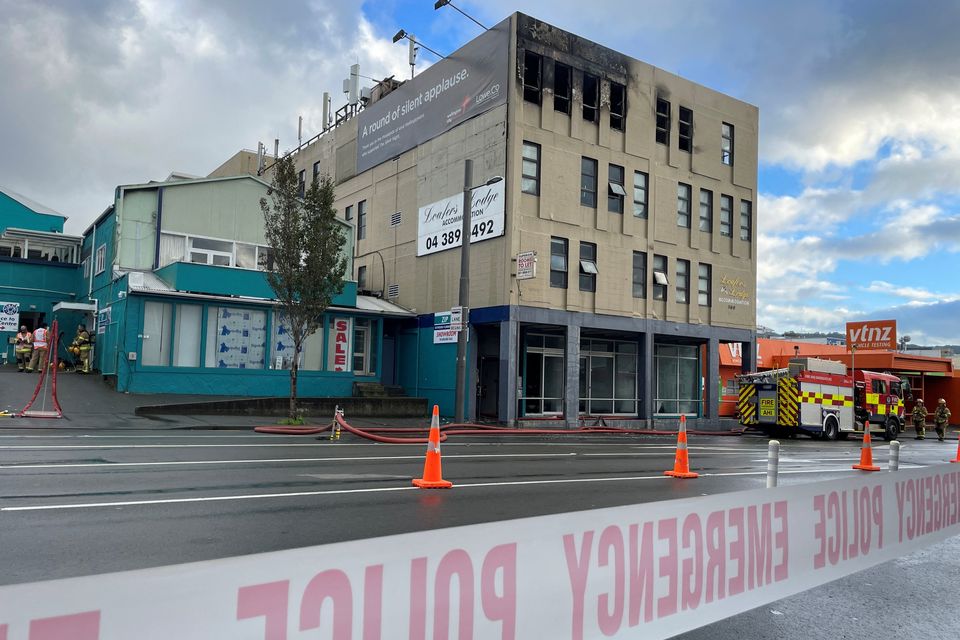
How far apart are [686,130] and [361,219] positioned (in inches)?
594

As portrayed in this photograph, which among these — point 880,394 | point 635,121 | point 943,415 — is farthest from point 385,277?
point 943,415

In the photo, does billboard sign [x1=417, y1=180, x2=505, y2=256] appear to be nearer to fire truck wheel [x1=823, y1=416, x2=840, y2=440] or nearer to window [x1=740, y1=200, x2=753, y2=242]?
window [x1=740, y1=200, x2=753, y2=242]

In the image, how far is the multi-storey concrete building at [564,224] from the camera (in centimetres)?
2628

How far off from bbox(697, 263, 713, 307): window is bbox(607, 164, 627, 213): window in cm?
542

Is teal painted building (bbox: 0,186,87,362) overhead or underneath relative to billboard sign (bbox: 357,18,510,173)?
underneath

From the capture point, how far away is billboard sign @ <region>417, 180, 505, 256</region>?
26.1 metres

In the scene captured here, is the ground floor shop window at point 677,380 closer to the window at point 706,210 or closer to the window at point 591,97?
the window at point 706,210

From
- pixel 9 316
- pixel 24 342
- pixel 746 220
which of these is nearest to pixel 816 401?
pixel 746 220

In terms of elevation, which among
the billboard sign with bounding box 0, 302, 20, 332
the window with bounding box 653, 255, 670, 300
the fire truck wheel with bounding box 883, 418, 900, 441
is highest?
the window with bounding box 653, 255, 670, 300

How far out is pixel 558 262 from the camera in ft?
88.7

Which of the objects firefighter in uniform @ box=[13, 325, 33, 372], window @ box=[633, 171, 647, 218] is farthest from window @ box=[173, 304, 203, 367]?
window @ box=[633, 171, 647, 218]

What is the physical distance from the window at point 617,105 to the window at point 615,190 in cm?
163

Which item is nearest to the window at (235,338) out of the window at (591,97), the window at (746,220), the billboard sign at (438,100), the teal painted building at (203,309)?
the teal painted building at (203,309)

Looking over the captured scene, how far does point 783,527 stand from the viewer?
511 centimetres
